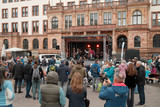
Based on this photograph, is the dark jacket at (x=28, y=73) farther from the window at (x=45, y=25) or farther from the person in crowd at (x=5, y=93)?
the window at (x=45, y=25)

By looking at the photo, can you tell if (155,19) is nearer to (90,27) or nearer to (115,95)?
(90,27)

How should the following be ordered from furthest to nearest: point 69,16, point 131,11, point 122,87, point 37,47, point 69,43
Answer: point 37,47 → point 69,16 → point 69,43 → point 131,11 → point 122,87

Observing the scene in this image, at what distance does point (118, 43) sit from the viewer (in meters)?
32.1

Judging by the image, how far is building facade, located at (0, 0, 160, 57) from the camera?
28578 mm

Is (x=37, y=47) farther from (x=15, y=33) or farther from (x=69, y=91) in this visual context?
(x=69, y=91)

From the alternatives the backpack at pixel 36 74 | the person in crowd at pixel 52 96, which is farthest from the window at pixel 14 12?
the person in crowd at pixel 52 96

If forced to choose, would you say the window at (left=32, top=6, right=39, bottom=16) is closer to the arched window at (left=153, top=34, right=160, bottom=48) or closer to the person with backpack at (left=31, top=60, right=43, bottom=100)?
the arched window at (left=153, top=34, right=160, bottom=48)

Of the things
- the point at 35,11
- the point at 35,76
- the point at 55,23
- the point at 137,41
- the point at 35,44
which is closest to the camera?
the point at 35,76

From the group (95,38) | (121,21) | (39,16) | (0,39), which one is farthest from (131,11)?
(0,39)

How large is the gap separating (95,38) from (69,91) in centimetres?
2313

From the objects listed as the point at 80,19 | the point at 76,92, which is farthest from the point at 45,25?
the point at 76,92

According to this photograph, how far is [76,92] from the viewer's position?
3.79 metres

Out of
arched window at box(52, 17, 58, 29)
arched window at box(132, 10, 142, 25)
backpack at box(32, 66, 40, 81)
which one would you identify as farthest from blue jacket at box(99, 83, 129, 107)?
arched window at box(52, 17, 58, 29)

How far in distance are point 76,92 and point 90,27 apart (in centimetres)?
2768
